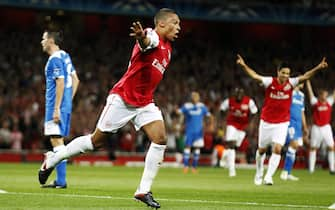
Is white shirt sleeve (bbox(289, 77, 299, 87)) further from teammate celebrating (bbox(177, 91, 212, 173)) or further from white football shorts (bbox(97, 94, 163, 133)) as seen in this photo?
teammate celebrating (bbox(177, 91, 212, 173))

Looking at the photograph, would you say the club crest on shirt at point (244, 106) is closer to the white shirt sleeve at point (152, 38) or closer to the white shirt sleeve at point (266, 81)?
the white shirt sleeve at point (266, 81)

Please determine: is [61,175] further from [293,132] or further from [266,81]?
[293,132]

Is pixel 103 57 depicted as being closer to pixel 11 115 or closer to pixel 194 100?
pixel 11 115

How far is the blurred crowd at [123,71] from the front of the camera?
104 ft

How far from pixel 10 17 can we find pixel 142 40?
33.8 m

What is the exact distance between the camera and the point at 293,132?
20906 mm

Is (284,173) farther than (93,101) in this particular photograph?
No

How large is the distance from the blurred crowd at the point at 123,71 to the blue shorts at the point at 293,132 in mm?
7403

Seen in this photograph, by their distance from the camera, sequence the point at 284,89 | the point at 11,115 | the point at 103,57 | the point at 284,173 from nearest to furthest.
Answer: the point at 284,89 < the point at 284,173 < the point at 11,115 < the point at 103,57

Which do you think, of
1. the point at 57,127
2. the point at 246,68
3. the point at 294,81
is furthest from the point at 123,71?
the point at 57,127

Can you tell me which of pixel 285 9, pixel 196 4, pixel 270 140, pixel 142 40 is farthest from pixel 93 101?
pixel 142 40

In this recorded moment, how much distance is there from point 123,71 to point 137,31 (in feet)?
94.7

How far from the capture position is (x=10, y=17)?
42875mm

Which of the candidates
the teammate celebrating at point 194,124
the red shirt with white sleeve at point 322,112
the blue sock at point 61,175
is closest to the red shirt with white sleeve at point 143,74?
the blue sock at point 61,175
